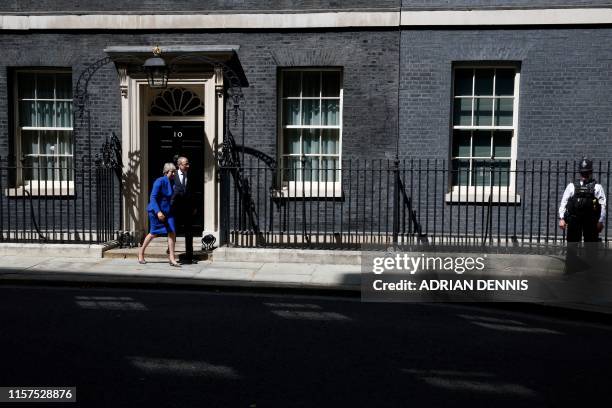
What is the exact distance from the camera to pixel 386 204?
12.1 metres

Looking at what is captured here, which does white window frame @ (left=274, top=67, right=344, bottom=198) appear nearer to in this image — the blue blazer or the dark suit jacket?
the dark suit jacket

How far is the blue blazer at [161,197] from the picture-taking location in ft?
35.1

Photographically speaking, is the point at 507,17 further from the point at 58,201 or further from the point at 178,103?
the point at 58,201

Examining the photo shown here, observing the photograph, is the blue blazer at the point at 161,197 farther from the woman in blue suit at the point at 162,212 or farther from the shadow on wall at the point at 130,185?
the shadow on wall at the point at 130,185

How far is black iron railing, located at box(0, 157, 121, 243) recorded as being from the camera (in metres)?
12.3

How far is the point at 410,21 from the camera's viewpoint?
39.2ft

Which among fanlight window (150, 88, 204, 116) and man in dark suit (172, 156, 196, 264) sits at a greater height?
fanlight window (150, 88, 204, 116)

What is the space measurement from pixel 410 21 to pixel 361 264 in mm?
4645

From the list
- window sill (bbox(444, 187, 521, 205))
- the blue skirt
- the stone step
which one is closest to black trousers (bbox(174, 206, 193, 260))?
the blue skirt

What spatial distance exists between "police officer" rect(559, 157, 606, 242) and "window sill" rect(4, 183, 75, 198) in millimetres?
9041

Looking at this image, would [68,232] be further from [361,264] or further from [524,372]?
[524,372]

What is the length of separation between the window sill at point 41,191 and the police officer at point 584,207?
9.04m

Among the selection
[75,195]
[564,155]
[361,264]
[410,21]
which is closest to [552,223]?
[564,155]

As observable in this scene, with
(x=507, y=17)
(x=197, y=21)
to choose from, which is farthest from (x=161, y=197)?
(x=507, y=17)
